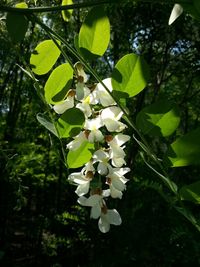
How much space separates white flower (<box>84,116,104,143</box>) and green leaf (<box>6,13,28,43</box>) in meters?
0.13

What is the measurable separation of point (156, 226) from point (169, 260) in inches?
12.8

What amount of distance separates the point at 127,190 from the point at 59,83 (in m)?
3.05

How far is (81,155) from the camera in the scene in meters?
0.45

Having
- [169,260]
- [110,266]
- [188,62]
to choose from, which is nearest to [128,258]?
[110,266]

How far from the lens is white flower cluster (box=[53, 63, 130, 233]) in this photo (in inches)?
16.0

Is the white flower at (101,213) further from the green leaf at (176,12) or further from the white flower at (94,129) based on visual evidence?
the green leaf at (176,12)

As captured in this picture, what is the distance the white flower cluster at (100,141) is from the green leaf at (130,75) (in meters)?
0.01

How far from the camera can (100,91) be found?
16.2 inches

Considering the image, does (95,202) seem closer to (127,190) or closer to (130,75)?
(130,75)

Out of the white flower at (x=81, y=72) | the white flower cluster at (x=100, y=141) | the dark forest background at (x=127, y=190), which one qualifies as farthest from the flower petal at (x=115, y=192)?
the dark forest background at (x=127, y=190)

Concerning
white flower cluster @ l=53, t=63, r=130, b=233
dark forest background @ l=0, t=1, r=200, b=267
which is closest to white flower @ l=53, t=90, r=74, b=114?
white flower cluster @ l=53, t=63, r=130, b=233

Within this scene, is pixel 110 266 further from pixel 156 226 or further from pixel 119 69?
pixel 119 69

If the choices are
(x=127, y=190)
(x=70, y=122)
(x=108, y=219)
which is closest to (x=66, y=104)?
(x=70, y=122)

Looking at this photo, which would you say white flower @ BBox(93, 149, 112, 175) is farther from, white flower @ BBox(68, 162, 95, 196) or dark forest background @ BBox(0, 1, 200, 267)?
dark forest background @ BBox(0, 1, 200, 267)
